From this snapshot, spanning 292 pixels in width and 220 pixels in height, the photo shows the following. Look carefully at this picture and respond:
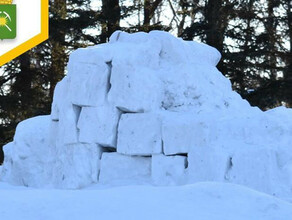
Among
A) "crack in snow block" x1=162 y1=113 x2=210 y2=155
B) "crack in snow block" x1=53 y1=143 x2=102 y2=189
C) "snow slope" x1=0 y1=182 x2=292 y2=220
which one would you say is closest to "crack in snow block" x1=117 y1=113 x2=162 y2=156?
"crack in snow block" x1=162 y1=113 x2=210 y2=155

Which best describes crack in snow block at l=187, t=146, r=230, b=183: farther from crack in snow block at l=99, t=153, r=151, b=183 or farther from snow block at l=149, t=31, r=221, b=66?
snow block at l=149, t=31, r=221, b=66

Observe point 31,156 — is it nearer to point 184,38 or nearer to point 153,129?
point 153,129

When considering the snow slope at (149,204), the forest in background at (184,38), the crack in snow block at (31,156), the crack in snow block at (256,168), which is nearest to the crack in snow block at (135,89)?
the crack in snow block at (256,168)

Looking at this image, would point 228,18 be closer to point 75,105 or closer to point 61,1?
point 61,1

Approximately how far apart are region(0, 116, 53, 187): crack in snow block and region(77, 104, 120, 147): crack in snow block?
1209 mm

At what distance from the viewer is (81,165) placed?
866cm

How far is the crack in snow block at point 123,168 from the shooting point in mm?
8211

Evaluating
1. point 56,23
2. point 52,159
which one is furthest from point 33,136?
point 56,23

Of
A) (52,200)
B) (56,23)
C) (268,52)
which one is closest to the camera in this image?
(52,200)

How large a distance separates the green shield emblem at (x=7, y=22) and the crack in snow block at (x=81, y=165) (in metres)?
1.83

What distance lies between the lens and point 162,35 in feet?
29.0

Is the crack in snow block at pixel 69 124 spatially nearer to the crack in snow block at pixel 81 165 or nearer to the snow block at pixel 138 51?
the crack in snow block at pixel 81 165

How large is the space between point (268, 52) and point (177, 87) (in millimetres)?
7669

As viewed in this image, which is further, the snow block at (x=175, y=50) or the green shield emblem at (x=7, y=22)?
the snow block at (x=175, y=50)
